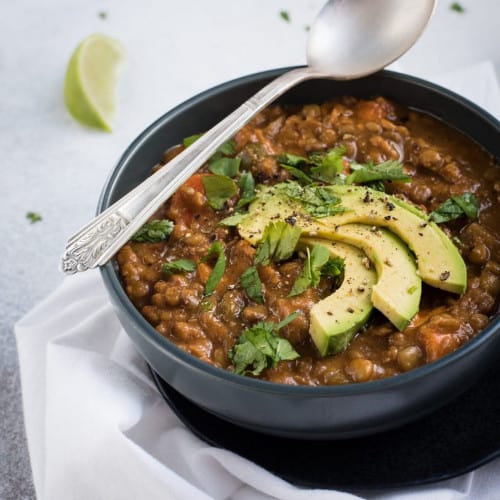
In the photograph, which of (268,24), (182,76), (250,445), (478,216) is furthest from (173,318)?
(268,24)

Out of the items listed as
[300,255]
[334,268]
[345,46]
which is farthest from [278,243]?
[345,46]

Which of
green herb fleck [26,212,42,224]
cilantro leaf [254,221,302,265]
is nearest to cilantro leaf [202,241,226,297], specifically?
cilantro leaf [254,221,302,265]

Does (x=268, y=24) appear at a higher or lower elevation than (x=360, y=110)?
lower

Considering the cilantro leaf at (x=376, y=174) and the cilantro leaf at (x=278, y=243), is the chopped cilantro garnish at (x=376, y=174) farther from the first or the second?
the cilantro leaf at (x=278, y=243)

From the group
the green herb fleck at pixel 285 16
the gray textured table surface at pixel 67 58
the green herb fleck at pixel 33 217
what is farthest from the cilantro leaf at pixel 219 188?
the green herb fleck at pixel 285 16

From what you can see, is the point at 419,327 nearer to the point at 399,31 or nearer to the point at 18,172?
the point at 399,31
